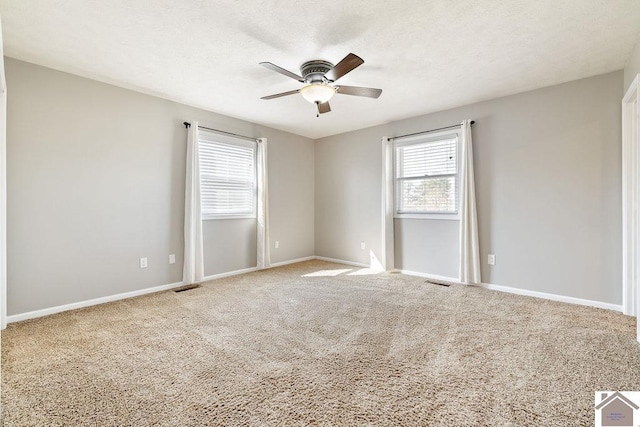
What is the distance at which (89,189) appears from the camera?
3.24 metres

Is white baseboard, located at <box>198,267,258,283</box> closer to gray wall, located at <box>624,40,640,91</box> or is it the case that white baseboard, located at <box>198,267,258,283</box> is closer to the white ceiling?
the white ceiling

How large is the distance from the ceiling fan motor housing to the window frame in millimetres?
2256

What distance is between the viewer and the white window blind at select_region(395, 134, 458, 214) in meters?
4.30

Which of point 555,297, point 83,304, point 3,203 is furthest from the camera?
point 555,297

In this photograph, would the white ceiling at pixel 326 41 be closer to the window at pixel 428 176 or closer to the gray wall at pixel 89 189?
the gray wall at pixel 89 189

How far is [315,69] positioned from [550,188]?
3.08m

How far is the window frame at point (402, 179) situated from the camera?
421cm

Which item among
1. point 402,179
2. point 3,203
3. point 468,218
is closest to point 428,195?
point 402,179

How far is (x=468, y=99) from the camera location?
153 inches

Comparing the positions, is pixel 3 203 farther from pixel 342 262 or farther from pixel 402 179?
pixel 402 179

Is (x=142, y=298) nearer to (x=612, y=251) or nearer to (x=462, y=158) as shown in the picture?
(x=462, y=158)

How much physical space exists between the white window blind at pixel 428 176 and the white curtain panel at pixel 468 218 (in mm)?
256

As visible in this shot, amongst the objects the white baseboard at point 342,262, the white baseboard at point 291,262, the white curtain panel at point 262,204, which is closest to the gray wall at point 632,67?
the white baseboard at point 342,262

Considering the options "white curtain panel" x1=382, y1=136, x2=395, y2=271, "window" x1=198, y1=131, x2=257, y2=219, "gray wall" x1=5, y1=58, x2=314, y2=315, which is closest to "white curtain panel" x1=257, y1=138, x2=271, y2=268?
"window" x1=198, y1=131, x2=257, y2=219
